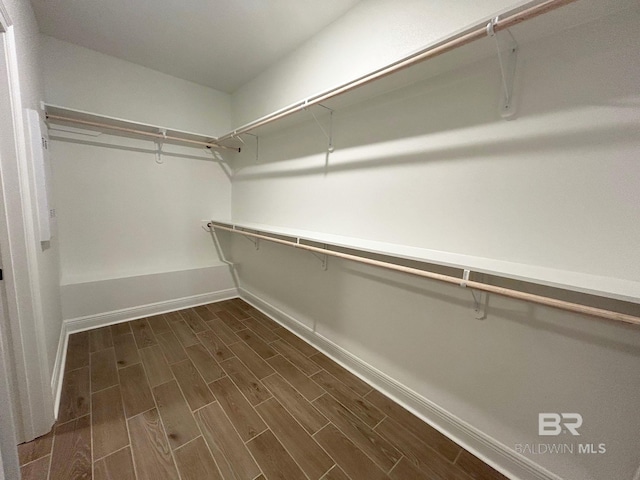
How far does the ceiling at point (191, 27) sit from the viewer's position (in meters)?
1.62

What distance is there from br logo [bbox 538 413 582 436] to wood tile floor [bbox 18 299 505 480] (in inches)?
13.2

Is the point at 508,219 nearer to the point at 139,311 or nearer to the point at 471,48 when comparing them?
the point at 471,48

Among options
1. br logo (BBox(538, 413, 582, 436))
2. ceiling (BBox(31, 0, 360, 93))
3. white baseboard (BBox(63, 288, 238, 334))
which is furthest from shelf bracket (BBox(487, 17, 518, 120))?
white baseboard (BBox(63, 288, 238, 334))

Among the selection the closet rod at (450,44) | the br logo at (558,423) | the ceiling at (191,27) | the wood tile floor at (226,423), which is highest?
the ceiling at (191,27)

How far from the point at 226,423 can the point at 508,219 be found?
177 cm

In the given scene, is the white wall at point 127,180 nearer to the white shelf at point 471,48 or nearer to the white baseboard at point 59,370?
the white baseboard at point 59,370

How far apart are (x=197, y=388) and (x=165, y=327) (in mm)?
1020

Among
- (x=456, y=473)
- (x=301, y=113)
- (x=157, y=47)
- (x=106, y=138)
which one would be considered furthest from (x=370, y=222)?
(x=106, y=138)

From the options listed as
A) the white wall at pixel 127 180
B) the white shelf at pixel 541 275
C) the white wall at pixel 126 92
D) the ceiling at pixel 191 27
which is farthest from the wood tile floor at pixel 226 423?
the ceiling at pixel 191 27

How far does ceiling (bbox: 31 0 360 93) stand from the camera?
1.62m

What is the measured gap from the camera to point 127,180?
94.8 inches

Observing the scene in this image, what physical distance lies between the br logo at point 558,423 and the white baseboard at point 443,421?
0.59 ft

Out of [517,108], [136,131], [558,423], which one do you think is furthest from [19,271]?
[558,423]

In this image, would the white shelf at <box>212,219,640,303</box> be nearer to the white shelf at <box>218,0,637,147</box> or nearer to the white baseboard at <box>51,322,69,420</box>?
the white shelf at <box>218,0,637,147</box>
